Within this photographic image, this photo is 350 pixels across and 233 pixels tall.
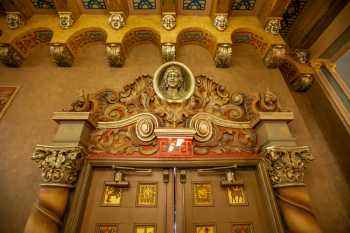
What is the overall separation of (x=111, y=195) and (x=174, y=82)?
65.5 inches

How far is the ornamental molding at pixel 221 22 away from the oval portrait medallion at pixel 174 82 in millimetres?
1015

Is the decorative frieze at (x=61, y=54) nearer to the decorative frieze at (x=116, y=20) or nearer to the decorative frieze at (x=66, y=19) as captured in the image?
the decorative frieze at (x=66, y=19)

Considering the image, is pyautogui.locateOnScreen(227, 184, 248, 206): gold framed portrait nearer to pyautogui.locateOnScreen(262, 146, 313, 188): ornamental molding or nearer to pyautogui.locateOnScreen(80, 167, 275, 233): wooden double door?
pyautogui.locateOnScreen(80, 167, 275, 233): wooden double door

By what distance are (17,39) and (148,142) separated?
8.99 feet

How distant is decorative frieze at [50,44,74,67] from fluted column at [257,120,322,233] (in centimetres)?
309

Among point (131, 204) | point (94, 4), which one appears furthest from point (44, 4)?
point (131, 204)

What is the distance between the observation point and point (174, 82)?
2457mm

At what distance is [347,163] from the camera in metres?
2.39

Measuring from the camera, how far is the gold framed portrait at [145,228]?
1.90m

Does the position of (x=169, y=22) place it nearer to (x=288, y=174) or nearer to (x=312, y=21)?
(x=312, y=21)

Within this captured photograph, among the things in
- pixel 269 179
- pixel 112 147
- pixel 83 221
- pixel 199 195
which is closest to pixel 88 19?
pixel 112 147

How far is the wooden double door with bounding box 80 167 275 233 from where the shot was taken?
1927 millimetres

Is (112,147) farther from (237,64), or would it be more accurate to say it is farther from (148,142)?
(237,64)

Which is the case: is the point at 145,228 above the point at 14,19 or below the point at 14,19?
below
